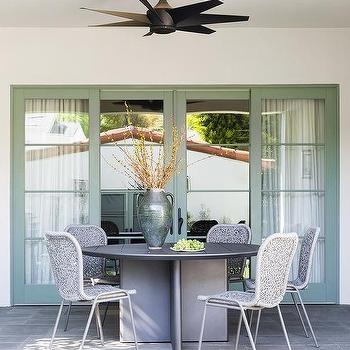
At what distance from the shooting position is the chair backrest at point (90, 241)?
559cm

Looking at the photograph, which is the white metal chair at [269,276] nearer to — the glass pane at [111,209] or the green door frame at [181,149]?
the green door frame at [181,149]

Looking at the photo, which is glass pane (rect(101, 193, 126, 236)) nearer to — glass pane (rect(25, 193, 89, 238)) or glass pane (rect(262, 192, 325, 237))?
glass pane (rect(25, 193, 89, 238))

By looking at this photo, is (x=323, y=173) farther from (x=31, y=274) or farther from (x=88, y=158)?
(x=31, y=274)

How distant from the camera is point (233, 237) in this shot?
576 cm

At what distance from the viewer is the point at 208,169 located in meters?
6.68

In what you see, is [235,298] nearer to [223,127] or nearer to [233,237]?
[233,237]

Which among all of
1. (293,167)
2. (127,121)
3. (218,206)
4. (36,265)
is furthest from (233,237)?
(36,265)

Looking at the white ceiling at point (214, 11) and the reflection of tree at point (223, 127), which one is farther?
the reflection of tree at point (223, 127)

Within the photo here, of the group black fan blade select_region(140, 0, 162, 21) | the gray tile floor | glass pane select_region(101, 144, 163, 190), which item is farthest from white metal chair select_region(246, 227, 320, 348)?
glass pane select_region(101, 144, 163, 190)

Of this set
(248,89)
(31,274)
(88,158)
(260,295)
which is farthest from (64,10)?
(260,295)

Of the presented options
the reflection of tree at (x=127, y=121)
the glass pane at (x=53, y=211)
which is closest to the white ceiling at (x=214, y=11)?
the reflection of tree at (x=127, y=121)

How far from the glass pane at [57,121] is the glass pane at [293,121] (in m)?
1.84

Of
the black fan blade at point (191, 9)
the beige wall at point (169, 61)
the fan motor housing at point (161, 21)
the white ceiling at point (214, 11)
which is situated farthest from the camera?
the beige wall at point (169, 61)

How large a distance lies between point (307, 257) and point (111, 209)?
243 centimetres
